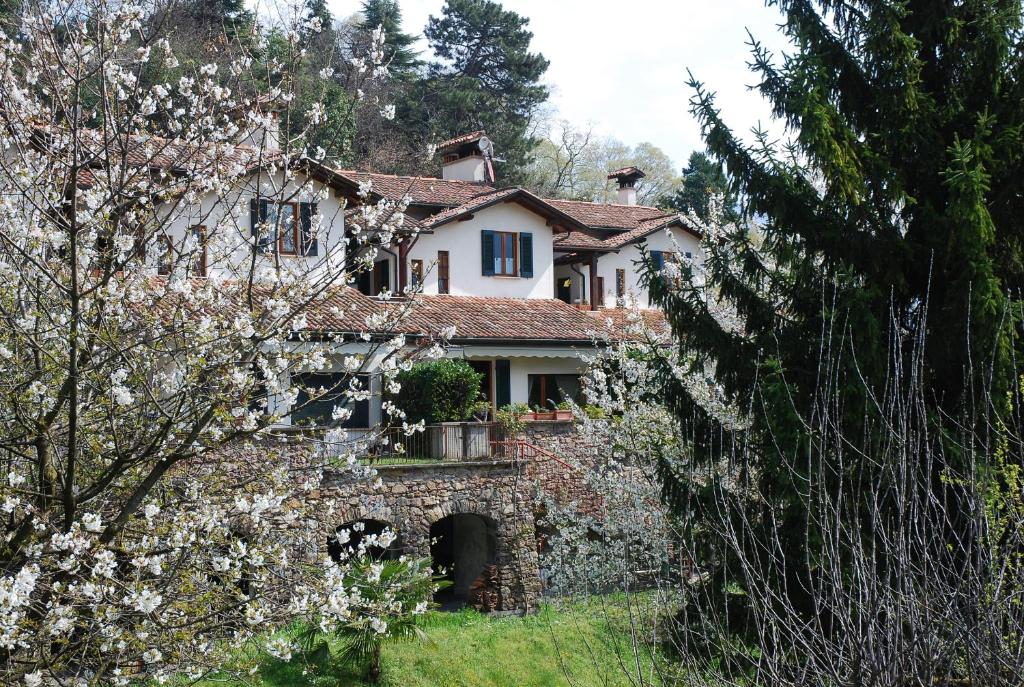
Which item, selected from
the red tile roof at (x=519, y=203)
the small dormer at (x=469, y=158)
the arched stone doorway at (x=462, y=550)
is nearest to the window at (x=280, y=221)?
the arched stone doorway at (x=462, y=550)

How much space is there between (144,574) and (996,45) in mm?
8664

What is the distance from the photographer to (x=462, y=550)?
2442cm

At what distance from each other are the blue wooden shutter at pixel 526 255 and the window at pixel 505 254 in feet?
0.65

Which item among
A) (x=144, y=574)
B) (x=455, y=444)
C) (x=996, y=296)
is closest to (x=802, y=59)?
(x=996, y=296)

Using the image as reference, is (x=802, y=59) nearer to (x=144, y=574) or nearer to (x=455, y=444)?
(x=144, y=574)

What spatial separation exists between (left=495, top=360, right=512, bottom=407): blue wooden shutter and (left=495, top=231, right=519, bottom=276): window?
3414 mm

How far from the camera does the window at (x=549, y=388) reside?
27.6 meters

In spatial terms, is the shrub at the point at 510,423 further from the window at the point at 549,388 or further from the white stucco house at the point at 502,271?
the window at the point at 549,388

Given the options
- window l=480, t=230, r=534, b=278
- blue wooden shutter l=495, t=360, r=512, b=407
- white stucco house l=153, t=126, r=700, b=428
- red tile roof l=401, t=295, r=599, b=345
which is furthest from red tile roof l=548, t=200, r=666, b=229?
blue wooden shutter l=495, t=360, r=512, b=407

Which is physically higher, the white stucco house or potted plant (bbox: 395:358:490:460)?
the white stucco house

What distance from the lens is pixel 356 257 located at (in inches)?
332

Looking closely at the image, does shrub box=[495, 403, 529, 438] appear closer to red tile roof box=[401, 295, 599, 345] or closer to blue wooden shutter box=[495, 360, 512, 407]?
red tile roof box=[401, 295, 599, 345]

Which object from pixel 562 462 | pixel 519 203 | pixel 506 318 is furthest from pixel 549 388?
pixel 519 203

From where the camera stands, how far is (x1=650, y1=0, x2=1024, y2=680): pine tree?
8797 millimetres
